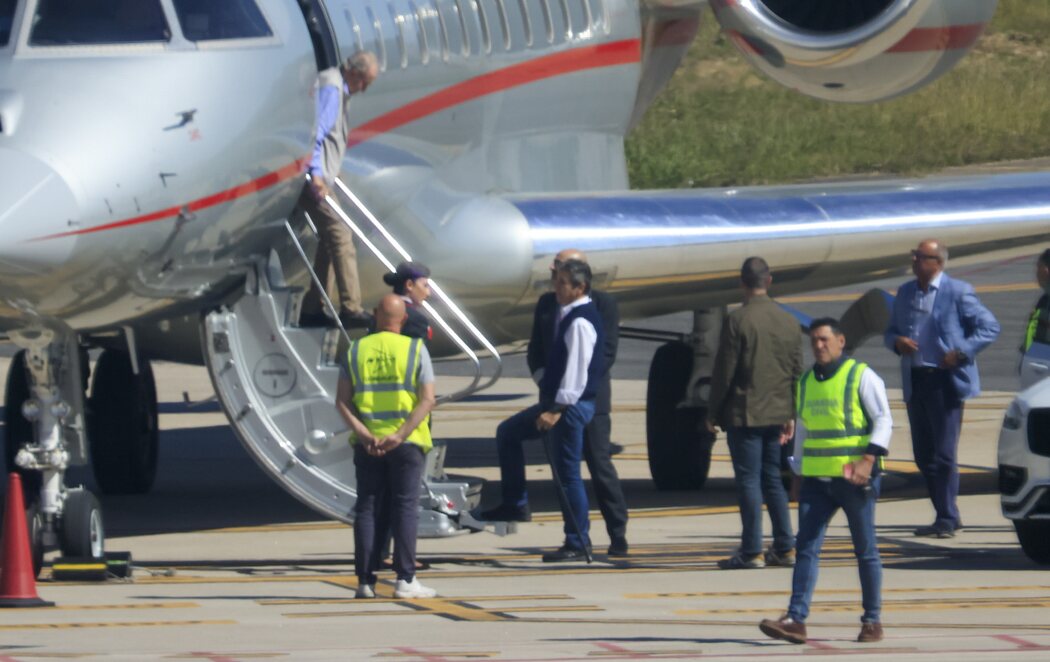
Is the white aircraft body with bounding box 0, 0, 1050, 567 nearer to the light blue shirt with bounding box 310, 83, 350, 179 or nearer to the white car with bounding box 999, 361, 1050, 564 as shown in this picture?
the light blue shirt with bounding box 310, 83, 350, 179

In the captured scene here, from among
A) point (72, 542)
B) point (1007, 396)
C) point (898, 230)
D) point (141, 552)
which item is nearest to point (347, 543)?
point (141, 552)

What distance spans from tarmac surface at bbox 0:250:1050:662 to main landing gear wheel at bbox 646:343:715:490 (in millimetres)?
210

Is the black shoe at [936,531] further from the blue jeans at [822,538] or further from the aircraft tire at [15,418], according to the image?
the aircraft tire at [15,418]

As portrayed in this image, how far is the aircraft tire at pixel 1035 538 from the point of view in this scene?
1177 centimetres

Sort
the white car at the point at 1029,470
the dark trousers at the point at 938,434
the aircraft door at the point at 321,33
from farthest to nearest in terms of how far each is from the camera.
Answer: the dark trousers at the point at 938,434 → the aircraft door at the point at 321,33 → the white car at the point at 1029,470

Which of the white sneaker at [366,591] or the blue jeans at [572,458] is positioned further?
the blue jeans at [572,458]

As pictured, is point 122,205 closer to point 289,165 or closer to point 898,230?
point 289,165

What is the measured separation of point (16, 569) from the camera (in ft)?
34.9

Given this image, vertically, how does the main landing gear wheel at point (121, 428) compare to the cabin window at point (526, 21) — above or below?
below

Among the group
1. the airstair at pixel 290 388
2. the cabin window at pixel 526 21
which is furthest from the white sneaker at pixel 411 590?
the cabin window at pixel 526 21

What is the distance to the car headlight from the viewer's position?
1188 cm

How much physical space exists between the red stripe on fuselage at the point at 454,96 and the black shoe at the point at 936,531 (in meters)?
4.09

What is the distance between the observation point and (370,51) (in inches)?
515

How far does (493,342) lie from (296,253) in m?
2.35
